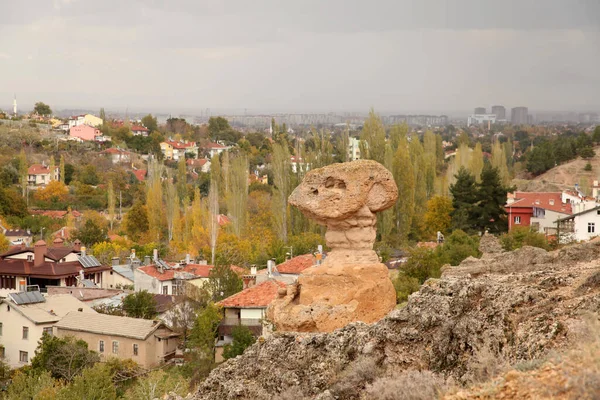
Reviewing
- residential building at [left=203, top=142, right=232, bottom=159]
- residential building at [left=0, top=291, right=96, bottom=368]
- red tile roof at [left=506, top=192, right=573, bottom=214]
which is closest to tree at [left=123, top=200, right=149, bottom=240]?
red tile roof at [left=506, top=192, right=573, bottom=214]

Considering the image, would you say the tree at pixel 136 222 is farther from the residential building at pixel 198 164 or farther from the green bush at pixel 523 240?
the residential building at pixel 198 164

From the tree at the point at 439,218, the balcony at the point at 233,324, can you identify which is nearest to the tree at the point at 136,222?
the tree at the point at 439,218

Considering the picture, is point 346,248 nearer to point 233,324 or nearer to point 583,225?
point 233,324

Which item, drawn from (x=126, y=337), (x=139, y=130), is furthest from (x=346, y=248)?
(x=139, y=130)

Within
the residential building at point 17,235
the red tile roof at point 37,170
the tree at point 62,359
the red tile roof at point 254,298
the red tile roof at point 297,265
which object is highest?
the red tile roof at point 254,298

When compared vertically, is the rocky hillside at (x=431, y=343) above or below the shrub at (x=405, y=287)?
above

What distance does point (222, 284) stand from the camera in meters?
31.4

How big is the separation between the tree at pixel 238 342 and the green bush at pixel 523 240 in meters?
9.52

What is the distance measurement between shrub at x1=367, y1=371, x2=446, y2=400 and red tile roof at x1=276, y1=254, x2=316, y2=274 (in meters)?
26.2

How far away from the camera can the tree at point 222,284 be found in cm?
3116

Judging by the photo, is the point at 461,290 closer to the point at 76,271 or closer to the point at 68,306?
the point at 68,306

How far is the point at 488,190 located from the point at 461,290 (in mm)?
34873

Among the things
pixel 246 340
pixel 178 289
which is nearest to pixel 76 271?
pixel 178 289

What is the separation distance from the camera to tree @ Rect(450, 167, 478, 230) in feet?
135
